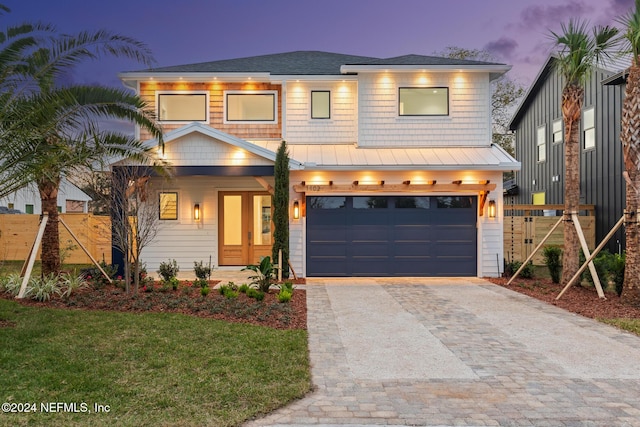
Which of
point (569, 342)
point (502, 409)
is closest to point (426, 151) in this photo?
point (569, 342)

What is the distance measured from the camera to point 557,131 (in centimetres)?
1855

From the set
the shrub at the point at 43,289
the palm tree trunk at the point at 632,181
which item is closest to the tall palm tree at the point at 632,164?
the palm tree trunk at the point at 632,181

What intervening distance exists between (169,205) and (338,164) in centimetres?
534

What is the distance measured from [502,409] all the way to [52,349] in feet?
16.8

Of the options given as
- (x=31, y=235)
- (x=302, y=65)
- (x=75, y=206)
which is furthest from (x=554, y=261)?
(x=75, y=206)

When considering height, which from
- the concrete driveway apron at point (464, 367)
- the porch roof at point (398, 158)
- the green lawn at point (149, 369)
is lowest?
the concrete driveway apron at point (464, 367)

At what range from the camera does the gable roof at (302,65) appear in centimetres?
1354

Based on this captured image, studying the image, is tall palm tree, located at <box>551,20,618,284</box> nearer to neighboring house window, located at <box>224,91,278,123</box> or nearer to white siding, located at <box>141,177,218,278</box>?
neighboring house window, located at <box>224,91,278,123</box>

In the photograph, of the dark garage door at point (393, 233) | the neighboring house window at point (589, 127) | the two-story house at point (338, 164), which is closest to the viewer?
the two-story house at point (338, 164)

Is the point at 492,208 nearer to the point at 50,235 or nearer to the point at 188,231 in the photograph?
the point at 188,231

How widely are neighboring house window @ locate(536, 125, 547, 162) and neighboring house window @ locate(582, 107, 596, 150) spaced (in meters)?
2.92

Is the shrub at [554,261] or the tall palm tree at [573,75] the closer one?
the tall palm tree at [573,75]

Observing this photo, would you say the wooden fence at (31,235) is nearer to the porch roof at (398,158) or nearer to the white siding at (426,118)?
the porch roof at (398,158)

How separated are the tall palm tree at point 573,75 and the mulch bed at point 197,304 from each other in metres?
6.28
